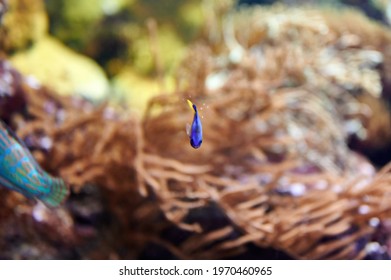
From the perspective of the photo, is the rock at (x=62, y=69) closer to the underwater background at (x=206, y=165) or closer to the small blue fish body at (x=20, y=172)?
the underwater background at (x=206, y=165)

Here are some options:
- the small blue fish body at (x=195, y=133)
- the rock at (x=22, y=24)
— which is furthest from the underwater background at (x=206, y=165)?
the small blue fish body at (x=195, y=133)

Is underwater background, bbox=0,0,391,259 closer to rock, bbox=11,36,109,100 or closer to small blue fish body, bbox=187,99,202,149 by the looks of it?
rock, bbox=11,36,109,100

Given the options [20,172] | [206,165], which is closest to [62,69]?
[206,165]

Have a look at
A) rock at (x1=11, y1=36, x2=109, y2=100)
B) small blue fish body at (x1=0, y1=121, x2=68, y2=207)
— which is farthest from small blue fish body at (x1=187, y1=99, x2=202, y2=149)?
rock at (x1=11, y1=36, x2=109, y2=100)

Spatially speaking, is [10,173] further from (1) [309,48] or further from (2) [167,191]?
(1) [309,48]

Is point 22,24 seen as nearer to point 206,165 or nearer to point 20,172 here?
point 206,165

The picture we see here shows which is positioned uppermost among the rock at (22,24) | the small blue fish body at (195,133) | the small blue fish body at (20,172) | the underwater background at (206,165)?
the small blue fish body at (195,133)
